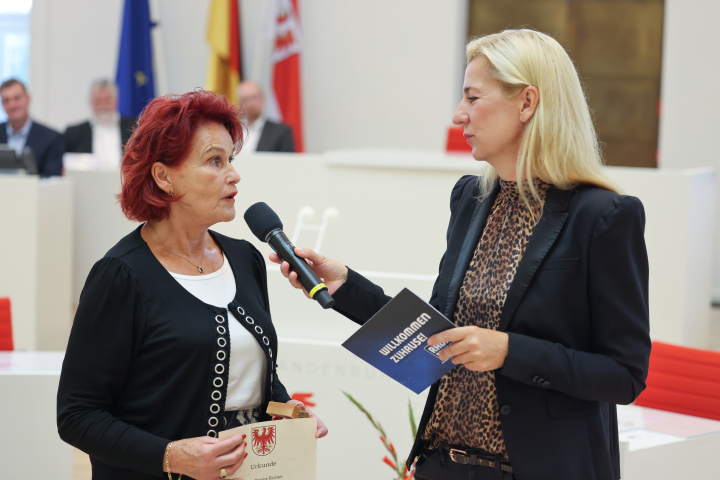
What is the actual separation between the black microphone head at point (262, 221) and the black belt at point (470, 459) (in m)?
0.57

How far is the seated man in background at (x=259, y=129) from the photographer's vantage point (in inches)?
298

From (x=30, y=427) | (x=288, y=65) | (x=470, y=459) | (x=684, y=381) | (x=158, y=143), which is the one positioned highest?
(x=288, y=65)

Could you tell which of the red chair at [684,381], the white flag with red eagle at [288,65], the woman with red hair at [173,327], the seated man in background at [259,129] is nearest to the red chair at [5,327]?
the woman with red hair at [173,327]

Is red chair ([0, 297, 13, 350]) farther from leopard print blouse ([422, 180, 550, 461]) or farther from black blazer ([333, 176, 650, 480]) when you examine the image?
black blazer ([333, 176, 650, 480])

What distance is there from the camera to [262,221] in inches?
72.2

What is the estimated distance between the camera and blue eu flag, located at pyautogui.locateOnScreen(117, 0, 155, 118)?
29.9 feet

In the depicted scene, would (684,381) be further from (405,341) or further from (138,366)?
(138,366)

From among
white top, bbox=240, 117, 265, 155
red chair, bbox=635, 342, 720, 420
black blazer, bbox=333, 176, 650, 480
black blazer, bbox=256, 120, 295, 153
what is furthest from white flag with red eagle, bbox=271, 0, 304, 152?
black blazer, bbox=333, 176, 650, 480

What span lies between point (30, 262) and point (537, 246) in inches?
178

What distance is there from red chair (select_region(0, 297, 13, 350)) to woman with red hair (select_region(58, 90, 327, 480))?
1818 millimetres

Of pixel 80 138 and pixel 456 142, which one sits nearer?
pixel 456 142

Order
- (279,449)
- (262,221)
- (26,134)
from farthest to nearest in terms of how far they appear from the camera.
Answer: (26,134), (262,221), (279,449)

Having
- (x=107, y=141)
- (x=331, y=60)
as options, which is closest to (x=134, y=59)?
(x=107, y=141)

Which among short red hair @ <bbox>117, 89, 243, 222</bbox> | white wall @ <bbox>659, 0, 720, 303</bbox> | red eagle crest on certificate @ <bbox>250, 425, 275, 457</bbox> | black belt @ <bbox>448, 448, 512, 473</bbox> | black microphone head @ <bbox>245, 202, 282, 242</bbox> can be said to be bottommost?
black belt @ <bbox>448, 448, 512, 473</bbox>
